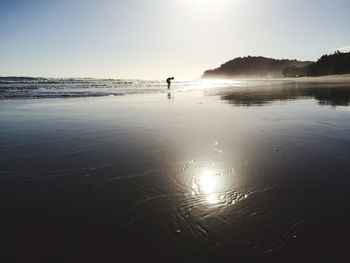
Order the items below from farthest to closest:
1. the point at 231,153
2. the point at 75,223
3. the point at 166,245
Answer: the point at 231,153
the point at 75,223
the point at 166,245

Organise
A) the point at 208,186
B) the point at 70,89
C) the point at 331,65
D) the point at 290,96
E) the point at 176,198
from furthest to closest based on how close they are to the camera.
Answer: the point at 331,65 < the point at 70,89 < the point at 290,96 < the point at 208,186 < the point at 176,198

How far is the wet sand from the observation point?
111 inches

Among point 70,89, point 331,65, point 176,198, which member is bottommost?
point 176,198

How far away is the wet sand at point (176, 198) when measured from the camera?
9.27 feet

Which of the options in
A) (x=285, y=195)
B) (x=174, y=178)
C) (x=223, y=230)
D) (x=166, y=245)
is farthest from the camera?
(x=174, y=178)

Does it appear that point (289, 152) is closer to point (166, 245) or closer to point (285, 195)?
point (285, 195)

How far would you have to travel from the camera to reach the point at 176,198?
395 cm

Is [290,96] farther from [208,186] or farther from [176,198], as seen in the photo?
[176,198]

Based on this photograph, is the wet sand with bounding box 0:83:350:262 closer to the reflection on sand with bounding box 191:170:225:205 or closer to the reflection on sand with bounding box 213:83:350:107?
the reflection on sand with bounding box 191:170:225:205

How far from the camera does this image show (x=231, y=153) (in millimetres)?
6066

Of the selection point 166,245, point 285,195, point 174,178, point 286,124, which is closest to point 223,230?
point 166,245

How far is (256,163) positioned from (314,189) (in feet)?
4.46

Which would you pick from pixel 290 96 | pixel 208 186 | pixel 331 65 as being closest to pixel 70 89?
pixel 290 96

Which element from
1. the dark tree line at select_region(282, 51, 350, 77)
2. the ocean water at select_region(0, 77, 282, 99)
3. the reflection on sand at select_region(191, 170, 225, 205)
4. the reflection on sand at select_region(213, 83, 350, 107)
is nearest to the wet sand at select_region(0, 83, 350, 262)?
the reflection on sand at select_region(191, 170, 225, 205)
